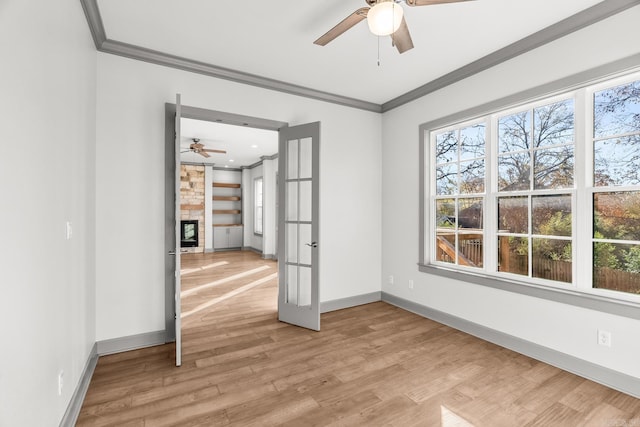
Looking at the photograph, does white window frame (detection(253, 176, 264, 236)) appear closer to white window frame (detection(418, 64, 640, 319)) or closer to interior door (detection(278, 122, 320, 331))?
interior door (detection(278, 122, 320, 331))

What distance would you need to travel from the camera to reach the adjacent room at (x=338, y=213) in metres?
1.77

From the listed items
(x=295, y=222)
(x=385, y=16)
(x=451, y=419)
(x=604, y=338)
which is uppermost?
(x=385, y=16)

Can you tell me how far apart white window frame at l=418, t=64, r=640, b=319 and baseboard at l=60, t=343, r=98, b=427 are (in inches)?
136

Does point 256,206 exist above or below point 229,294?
→ above

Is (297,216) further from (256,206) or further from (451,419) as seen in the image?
(256,206)

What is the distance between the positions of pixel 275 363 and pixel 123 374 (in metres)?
1.20

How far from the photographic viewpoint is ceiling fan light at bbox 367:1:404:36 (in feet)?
5.82

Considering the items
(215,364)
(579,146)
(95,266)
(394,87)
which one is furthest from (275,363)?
(394,87)

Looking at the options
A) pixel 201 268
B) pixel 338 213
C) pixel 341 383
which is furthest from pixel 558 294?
pixel 201 268

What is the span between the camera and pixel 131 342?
115 inches

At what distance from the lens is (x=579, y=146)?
2527 mm

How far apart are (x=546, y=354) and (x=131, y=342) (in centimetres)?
373

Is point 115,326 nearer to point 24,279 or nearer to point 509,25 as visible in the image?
point 24,279

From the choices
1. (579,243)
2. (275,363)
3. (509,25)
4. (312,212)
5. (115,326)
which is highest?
(509,25)
